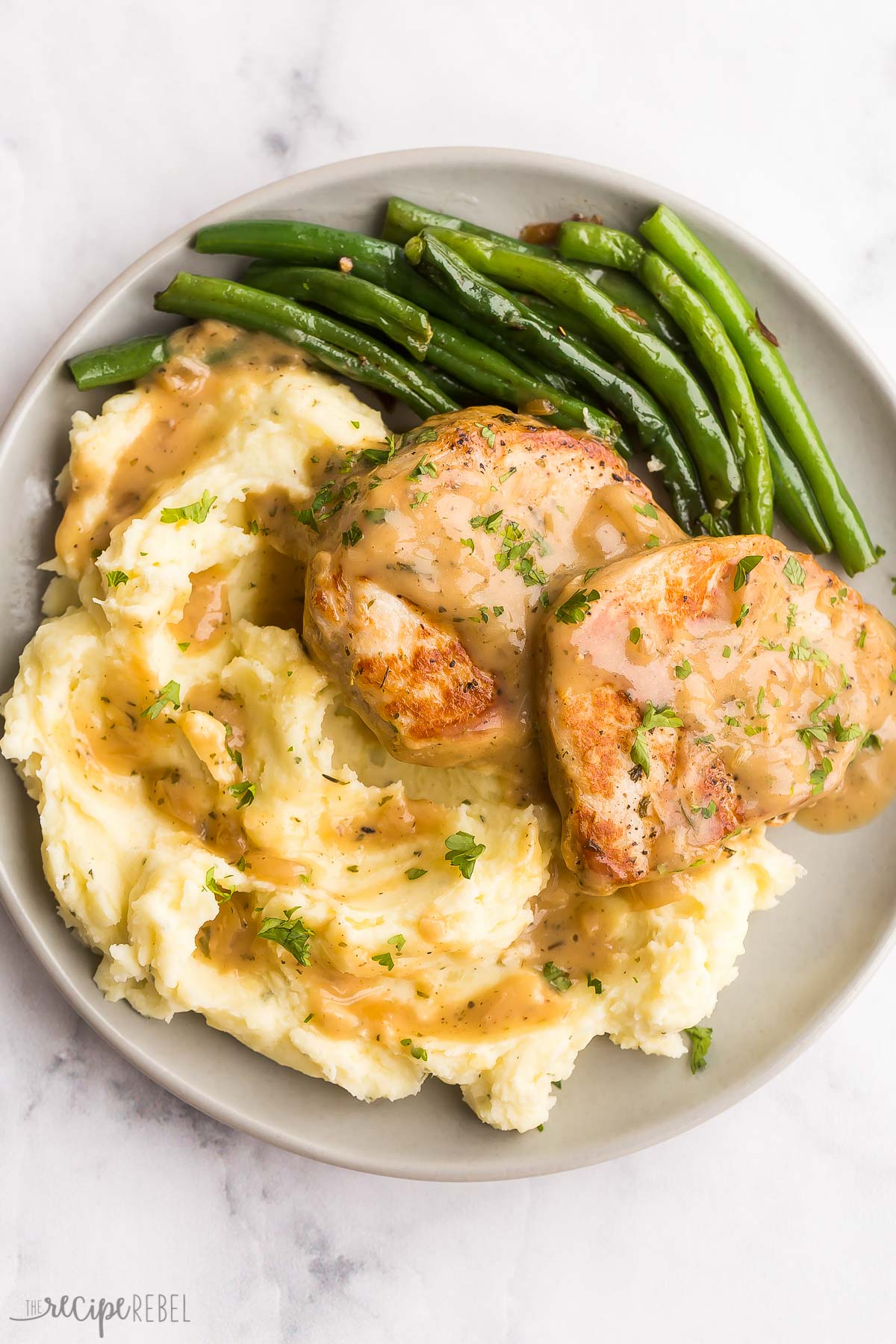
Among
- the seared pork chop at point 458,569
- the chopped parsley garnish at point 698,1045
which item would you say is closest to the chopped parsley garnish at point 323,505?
the seared pork chop at point 458,569

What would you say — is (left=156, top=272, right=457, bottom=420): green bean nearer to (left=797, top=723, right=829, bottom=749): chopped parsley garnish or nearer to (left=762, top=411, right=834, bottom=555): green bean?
(left=762, top=411, right=834, bottom=555): green bean

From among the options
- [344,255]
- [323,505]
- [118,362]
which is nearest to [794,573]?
[323,505]

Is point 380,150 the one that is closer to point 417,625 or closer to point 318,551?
point 318,551

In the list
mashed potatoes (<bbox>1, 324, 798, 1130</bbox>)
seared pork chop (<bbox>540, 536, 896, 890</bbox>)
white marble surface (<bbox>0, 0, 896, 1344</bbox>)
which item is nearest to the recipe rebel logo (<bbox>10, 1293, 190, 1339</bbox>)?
white marble surface (<bbox>0, 0, 896, 1344</bbox>)

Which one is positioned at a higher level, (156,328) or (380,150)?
(380,150)

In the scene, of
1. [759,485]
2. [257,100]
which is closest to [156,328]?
[257,100]
